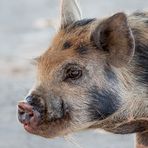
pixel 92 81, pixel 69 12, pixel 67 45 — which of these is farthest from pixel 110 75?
pixel 69 12

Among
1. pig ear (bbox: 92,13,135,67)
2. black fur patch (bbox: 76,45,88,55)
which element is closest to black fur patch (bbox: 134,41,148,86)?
pig ear (bbox: 92,13,135,67)

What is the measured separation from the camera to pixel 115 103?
22.7 ft

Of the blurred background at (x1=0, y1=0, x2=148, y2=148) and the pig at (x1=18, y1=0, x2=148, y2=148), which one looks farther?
the blurred background at (x1=0, y1=0, x2=148, y2=148)

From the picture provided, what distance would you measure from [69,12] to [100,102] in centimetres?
93

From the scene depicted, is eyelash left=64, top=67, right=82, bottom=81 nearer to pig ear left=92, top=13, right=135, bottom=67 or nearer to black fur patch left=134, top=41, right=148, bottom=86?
pig ear left=92, top=13, right=135, bottom=67

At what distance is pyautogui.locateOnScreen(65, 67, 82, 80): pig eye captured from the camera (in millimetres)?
6875

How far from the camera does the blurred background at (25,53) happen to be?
1017 cm

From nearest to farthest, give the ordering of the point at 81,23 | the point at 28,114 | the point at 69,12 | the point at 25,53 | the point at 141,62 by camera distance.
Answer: the point at 28,114
the point at 141,62
the point at 81,23
the point at 69,12
the point at 25,53

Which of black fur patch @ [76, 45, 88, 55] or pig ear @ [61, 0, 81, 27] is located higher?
pig ear @ [61, 0, 81, 27]

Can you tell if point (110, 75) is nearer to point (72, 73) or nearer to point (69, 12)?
point (72, 73)

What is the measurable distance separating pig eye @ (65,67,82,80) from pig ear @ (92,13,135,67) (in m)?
0.23

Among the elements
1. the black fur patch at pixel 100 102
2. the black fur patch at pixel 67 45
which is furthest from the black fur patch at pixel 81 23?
the black fur patch at pixel 100 102

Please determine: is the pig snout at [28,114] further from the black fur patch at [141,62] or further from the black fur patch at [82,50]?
the black fur patch at [141,62]

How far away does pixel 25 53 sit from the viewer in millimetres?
13547
